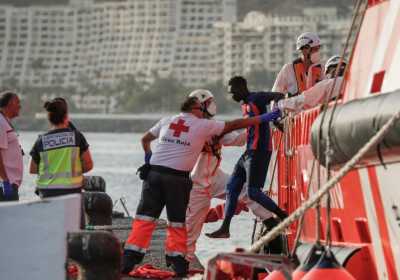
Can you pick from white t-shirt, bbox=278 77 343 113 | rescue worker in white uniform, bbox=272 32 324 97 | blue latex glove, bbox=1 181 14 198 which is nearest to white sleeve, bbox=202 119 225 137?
white t-shirt, bbox=278 77 343 113

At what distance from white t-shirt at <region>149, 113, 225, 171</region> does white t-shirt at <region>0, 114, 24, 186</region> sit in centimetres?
112

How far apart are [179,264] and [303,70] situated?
1.98 metres

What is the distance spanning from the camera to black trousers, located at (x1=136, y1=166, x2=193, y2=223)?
41.5 feet

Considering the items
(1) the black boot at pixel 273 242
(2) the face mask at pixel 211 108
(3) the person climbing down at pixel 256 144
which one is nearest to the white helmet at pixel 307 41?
(3) the person climbing down at pixel 256 144

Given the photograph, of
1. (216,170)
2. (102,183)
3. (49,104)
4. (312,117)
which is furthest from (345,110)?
(102,183)

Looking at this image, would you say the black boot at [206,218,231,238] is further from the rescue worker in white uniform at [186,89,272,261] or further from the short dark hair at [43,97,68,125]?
the short dark hair at [43,97,68,125]

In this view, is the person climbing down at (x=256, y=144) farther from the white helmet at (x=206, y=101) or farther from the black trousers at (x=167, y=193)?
the black trousers at (x=167, y=193)

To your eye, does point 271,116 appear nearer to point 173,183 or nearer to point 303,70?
point 173,183

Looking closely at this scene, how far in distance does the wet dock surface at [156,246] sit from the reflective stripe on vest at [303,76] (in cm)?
198

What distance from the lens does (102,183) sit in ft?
65.7

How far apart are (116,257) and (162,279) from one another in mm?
2537

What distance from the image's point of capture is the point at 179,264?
12727 mm

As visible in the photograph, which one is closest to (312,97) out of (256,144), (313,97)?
(313,97)

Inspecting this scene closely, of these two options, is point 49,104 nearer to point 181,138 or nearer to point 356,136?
point 181,138
